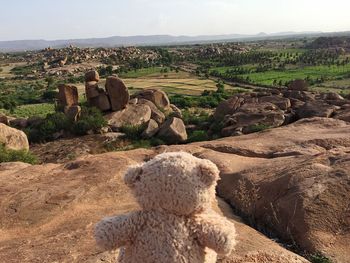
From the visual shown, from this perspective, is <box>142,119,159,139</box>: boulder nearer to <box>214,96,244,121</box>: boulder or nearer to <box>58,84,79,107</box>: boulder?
<box>214,96,244,121</box>: boulder

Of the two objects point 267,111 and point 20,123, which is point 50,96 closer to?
point 20,123

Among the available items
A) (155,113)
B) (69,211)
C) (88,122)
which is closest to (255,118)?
(155,113)

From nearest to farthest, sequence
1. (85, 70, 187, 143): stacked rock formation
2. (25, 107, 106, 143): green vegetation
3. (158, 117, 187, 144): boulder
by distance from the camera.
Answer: (158, 117, 187, 144): boulder → (25, 107, 106, 143): green vegetation → (85, 70, 187, 143): stacked rock formation

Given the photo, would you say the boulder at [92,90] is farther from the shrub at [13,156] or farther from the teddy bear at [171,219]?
the teddy bear at [171,219]

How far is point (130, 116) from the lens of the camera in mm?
36094

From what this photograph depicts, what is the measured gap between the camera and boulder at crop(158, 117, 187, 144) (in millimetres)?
30453

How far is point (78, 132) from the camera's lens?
1353 inches

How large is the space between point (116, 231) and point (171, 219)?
0.62 metres

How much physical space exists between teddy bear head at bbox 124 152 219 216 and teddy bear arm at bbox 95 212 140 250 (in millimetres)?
278

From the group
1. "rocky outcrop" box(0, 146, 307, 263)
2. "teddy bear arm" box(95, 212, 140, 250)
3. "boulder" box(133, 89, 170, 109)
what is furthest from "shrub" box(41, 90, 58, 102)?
"teddy bear arm" box(95, 212, 140, 250)

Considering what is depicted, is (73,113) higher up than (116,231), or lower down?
lower down

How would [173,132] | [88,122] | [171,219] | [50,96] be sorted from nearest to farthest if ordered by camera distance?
[171,219] < [173,132] < [88,122] < [50,96]

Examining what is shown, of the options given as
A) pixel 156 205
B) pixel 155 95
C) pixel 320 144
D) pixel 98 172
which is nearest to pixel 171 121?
pixel 155 95

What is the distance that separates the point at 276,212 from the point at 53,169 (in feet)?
23.7
